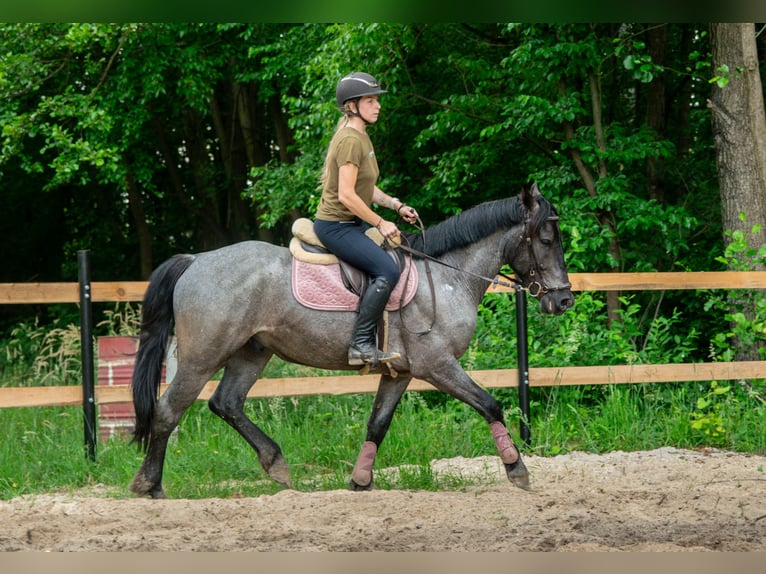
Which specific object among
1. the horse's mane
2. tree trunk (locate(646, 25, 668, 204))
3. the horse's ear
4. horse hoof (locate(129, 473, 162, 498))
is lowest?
horse hoof (locate(129, 473, 162, 498))

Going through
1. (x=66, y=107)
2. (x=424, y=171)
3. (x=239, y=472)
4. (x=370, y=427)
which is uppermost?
(x=66, y=107)

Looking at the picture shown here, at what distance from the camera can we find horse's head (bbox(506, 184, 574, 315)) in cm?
605

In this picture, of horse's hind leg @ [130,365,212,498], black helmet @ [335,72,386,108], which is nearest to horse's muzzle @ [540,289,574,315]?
black helmet @ [335,72,386,108]

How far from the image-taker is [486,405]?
5.93 meters

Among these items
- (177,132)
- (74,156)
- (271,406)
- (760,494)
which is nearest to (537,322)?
(271,406)

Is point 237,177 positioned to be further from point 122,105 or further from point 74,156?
point 74,156

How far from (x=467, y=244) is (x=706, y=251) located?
595 cm

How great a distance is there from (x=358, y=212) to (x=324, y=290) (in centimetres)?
56

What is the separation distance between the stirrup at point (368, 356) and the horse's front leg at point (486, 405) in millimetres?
343

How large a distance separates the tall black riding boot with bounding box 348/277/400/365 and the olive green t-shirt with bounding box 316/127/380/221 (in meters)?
0.52

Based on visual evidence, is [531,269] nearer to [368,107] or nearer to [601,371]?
[368,107]

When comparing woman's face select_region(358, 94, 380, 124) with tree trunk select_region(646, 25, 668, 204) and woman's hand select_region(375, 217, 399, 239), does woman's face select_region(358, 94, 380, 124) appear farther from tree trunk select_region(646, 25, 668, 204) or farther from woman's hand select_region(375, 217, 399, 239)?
tree trunk select_region(646, 25, 668, 204)

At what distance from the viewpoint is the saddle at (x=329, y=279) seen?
5871mm

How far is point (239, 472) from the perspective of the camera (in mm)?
6621
